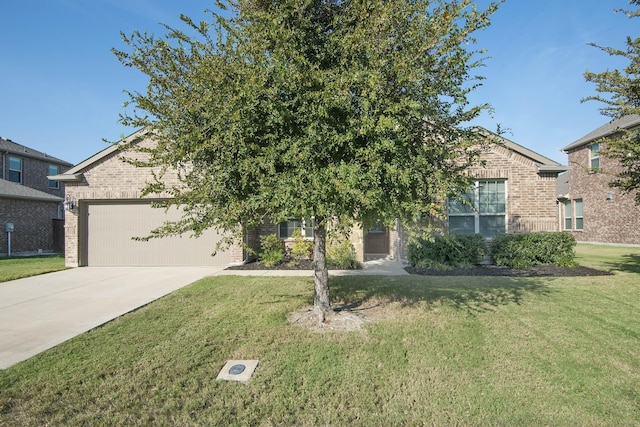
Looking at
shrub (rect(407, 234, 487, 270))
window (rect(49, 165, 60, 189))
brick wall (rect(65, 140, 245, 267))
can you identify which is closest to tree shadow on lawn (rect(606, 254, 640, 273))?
shrub (rect(407, 234, 487, 270))

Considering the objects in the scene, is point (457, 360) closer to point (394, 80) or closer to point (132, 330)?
point (394, 80)

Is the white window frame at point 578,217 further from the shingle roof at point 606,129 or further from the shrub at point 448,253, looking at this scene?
the shrub at point 448,253

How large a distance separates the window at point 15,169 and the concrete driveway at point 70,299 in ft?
45.2

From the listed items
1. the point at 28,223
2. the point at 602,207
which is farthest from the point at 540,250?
the point at 28,223

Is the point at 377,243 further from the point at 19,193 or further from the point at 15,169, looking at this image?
the point at 15,169

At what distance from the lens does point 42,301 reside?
7.10 meters

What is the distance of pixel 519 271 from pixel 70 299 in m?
10.9

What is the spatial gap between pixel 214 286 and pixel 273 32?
19.4ft

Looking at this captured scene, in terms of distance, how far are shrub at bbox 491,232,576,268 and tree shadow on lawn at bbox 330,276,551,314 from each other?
191cm

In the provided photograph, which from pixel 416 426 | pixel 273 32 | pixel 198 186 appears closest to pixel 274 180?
pixel 198 186

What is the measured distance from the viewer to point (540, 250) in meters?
10.4

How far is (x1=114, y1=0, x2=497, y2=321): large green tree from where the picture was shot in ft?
13.3

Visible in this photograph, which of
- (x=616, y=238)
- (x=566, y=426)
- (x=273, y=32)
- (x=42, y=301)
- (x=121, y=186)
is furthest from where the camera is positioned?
(x=616, y=238)

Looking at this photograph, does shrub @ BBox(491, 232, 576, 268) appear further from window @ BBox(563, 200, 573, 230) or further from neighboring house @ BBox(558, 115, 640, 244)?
window @ BBox(563, 200, 573, 230)
